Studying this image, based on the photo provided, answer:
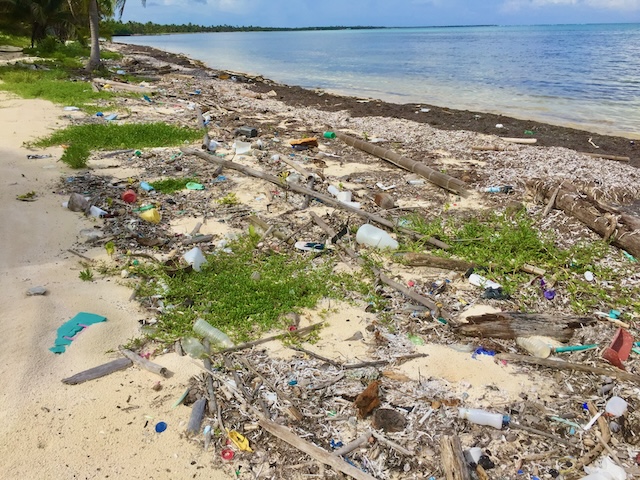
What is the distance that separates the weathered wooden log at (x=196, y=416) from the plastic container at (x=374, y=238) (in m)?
2.94

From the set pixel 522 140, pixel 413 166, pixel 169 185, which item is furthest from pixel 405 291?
pixel 522 140

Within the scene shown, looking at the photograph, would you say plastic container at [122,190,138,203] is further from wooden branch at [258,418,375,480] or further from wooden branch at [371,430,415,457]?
wooden branch at [371,430,415,457]

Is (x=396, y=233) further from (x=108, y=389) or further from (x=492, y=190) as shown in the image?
(x=108, y=389)

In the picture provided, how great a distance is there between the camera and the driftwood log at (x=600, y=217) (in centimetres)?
528

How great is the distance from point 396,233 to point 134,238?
130 inches

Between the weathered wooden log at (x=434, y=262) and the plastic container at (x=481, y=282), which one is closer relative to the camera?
the plastic container at (x=481, y=282)

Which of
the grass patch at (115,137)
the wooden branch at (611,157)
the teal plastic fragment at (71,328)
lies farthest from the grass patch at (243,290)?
the wooden branch at (611,157)

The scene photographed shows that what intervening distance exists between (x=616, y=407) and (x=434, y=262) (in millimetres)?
2264

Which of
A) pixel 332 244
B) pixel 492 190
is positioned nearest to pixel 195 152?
pixel 332 244

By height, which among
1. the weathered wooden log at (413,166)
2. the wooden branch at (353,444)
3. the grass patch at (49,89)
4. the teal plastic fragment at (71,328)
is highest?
the grass patch at (49,89)

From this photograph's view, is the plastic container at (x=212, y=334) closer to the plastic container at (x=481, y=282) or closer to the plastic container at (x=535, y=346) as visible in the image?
the plastic container at (x=535, y=346)

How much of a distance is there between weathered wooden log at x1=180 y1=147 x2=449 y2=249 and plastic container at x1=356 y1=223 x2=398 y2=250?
0.35 metres

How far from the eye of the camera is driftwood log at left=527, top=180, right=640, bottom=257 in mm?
5283

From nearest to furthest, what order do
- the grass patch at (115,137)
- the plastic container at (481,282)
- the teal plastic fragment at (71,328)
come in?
1. the teal plastic fragment at (71,328)
2. the plastic container at (481,282)
3. the grass patch at (115,137)
